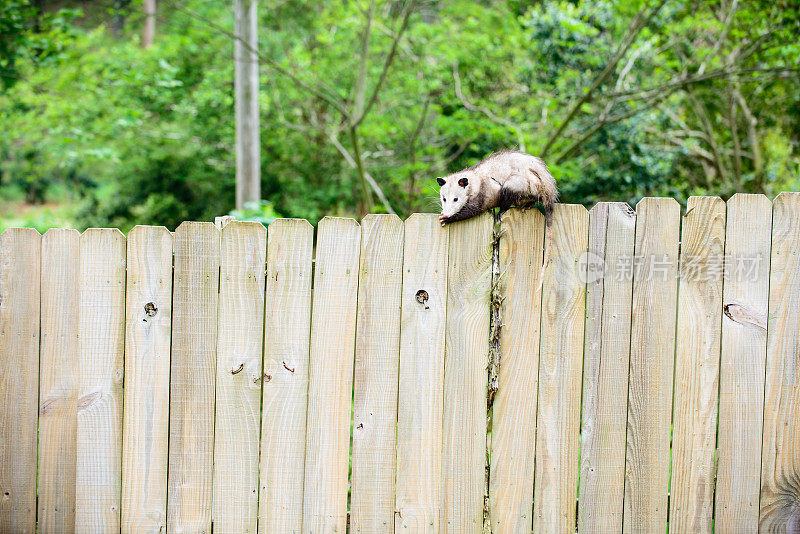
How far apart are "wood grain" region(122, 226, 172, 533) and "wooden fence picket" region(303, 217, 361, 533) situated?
0.57 m

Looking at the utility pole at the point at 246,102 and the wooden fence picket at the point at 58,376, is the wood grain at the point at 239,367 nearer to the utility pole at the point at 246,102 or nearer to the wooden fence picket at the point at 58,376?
the wooden fence picket at the point at 58,376

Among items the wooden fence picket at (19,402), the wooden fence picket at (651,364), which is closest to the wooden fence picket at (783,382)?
the wooden fence picket at (651,364)

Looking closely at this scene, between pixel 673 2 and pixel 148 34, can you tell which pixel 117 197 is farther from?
pixel 673 2

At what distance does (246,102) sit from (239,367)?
19.6 ft

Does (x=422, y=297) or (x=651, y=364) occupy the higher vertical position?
(x=422, y=297)

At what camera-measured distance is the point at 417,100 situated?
A: 8500 mm

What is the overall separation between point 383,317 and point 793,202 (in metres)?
1.71

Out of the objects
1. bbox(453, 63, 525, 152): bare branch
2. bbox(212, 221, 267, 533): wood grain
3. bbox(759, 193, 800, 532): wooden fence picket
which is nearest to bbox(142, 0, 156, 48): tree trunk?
bbox(453, 63, 525, 152): bare branch

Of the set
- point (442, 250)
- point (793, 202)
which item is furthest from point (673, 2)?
point (442, 250)

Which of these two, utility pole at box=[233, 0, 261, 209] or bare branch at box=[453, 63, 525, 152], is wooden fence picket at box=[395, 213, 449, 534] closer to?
bare branch at box=[453, 63, 525, 152]

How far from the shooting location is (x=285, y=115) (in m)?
10.5

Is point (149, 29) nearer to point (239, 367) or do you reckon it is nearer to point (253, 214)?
point (253, 214)

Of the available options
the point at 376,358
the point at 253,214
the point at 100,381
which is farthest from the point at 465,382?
the point at 253,214

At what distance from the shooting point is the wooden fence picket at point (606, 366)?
7.44 feet
